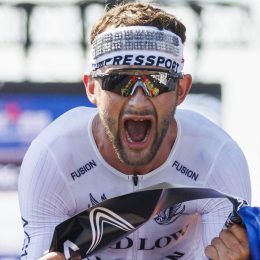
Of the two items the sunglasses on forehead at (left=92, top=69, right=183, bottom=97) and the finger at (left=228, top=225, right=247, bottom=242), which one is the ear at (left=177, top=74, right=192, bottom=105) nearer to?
the sunglasses on forehead at (left=92, top=69, right=183, bottom=97)

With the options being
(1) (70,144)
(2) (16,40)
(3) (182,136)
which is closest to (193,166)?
(3) (182,136)

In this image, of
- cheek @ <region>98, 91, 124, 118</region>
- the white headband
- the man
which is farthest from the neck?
the white headband

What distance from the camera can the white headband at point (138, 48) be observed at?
6.34 metres

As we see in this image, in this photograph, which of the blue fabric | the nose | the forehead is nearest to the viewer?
the blue fabric

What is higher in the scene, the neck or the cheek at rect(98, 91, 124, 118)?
the cheek at rect(98, 91, 124, 118)

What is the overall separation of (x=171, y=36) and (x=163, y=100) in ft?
1.12

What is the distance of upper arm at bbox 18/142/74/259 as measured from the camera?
21.1 feet

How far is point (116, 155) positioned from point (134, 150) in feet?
0.82

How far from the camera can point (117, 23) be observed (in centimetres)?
646

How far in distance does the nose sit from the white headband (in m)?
0.15

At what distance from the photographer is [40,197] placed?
645cm

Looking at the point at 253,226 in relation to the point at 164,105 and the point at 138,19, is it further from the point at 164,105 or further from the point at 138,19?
the point at 138,19

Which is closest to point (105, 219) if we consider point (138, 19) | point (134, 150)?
point (134, 150)

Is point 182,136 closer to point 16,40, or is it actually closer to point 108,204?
point 108,204
